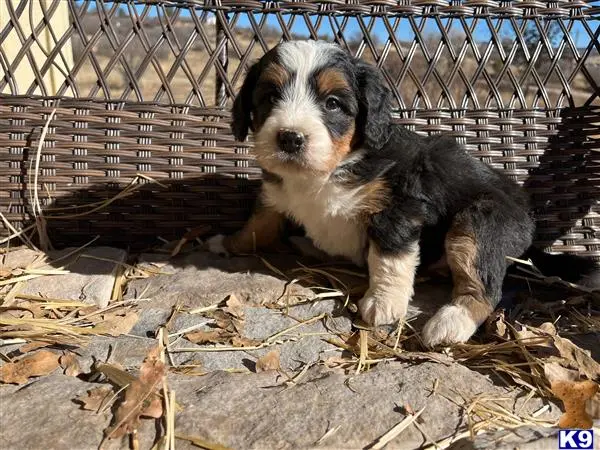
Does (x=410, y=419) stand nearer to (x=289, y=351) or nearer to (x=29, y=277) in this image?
(x=289, y=351)

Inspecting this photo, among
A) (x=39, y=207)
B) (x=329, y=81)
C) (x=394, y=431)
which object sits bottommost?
(x=394, y=431)

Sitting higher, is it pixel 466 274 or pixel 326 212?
pixel 326 212

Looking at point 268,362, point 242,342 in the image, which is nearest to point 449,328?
point 268,362

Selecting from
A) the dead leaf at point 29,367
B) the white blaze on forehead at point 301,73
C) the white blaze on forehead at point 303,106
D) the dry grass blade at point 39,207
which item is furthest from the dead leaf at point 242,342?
the dry grass blade at point 39,207

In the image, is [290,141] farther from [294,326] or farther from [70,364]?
[70,364]

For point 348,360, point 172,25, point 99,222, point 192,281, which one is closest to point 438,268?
point 348,360

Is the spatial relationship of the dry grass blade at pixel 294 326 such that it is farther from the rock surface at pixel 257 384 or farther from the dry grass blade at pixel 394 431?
the dry grass blade at pixel 394 431

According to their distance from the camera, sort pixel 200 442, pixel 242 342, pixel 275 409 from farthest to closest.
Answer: pixel 242 342
pixel 275 409
pixel 200 442
